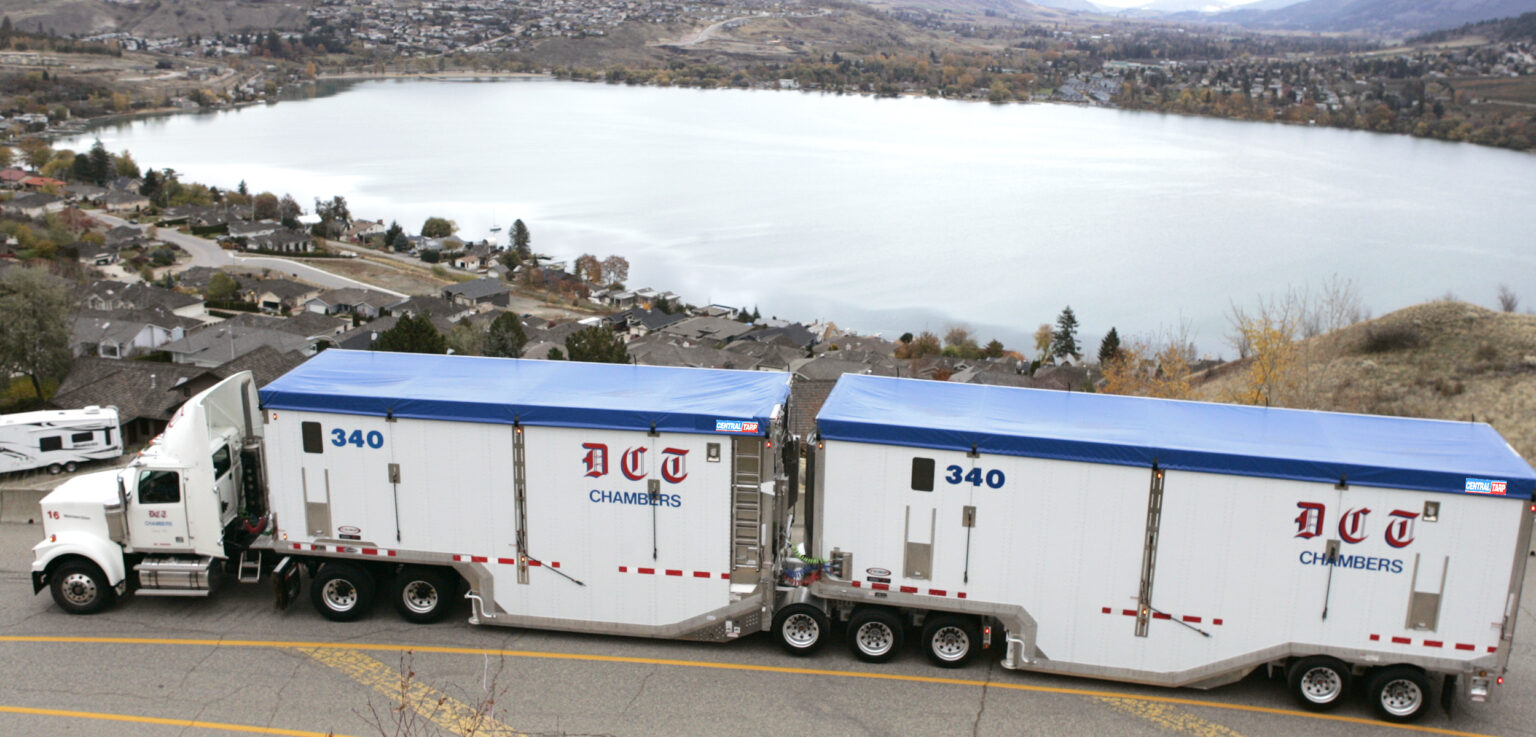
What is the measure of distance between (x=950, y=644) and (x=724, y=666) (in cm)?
192

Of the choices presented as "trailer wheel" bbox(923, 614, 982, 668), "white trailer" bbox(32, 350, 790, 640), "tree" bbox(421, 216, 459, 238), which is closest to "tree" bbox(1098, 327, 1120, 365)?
"trailer wheel" bbox(923, 614, 982, 668)

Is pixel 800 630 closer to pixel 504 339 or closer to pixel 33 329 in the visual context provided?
pixel 33 329

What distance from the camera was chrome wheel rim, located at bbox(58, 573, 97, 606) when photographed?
998 cm

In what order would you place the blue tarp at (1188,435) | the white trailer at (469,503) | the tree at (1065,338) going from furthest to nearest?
the tree at (1065,338), the white trailer at (469,503), the blue tarp at (1188,435)

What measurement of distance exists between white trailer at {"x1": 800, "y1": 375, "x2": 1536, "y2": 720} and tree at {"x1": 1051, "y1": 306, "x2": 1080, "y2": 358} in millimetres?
53375

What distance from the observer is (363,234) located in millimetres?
92375

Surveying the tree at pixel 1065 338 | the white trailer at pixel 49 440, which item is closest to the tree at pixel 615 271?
the tree at pixel 1065 338

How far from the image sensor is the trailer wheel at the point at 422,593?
985cm

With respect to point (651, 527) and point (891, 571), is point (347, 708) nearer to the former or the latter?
point (651, 527)

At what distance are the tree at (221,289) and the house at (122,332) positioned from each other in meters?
13.9

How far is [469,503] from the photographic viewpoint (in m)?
9.56

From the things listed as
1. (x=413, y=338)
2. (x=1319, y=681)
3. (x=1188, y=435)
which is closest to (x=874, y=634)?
(x=1188, y=435)

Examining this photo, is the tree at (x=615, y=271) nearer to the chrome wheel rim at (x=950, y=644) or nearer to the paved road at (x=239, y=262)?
the paved road at (x=239, y=262)

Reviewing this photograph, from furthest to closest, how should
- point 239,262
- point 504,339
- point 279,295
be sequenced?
point 239,262 → point 279,295 → point 504,339
